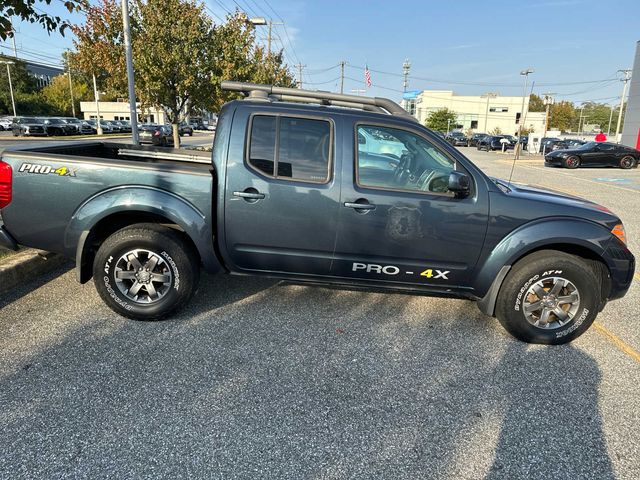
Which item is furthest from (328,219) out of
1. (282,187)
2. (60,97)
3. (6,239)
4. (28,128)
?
(60,97)

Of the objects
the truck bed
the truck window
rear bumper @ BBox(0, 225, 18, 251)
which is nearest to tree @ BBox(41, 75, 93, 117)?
rear bumper @ BBox(0, 225, 18, 251)

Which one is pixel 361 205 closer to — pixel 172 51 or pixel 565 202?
pixel 565 202

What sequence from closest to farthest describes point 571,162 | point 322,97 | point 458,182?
point 458,182 < point 322,97 < point 571,162

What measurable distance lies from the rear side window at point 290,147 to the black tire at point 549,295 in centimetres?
182

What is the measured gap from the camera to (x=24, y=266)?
448 centimetres

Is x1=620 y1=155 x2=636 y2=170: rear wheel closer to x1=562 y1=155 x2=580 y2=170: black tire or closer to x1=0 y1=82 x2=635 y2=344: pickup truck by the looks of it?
x1=562 y1=155 x2=580 y2=170: black tire

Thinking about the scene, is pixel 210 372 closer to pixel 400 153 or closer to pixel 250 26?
pixel 400 153

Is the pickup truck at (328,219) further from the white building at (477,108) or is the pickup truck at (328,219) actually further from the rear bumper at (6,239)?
the white building at (477,108)

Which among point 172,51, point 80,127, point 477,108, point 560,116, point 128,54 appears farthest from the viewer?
point 560,116

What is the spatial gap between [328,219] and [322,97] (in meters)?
1.17

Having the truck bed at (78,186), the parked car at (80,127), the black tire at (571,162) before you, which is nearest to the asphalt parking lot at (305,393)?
the truck bed at (78,186)

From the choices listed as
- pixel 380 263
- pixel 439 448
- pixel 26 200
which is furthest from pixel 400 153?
pixel 26 200

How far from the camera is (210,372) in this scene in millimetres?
3131

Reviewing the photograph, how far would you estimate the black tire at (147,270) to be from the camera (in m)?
3.69
